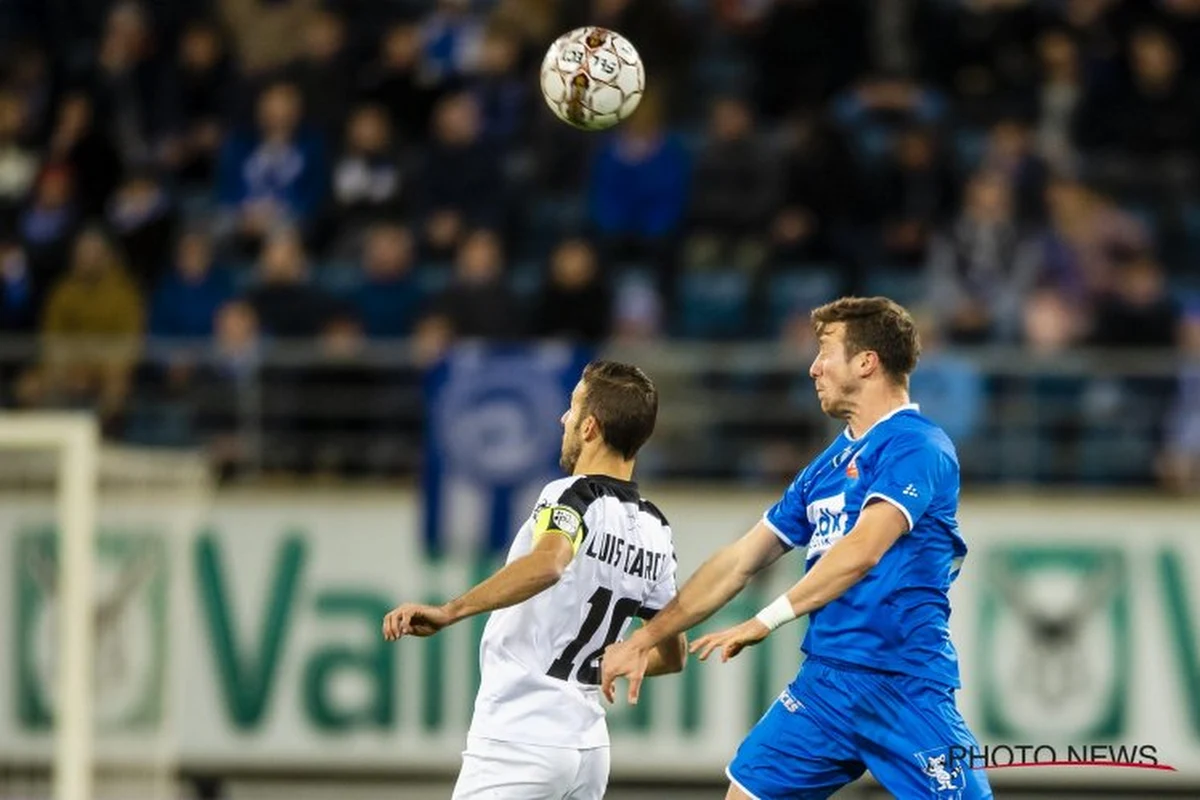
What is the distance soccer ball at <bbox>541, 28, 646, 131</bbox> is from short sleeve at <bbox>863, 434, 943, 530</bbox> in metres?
2.30

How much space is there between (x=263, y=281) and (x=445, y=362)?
1.81 metres

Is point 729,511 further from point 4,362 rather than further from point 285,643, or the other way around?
point 4,362

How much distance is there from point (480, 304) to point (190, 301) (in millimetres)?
2066

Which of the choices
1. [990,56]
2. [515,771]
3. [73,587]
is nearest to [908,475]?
[515,771]

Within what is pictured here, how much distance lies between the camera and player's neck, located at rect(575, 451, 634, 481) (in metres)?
7.15

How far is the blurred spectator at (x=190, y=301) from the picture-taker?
1534 cm

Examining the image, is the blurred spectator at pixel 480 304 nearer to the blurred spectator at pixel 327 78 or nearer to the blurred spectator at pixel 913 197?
the blurred spectator at pixel 327 78

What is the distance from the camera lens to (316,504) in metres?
14.9

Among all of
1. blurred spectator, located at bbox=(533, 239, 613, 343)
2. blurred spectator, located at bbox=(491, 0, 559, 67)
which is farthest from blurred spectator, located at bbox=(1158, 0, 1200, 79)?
blurred spectator, located at bbox=(533, 239, 613, 343)

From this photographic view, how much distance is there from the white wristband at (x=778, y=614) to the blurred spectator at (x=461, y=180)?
29.8ft

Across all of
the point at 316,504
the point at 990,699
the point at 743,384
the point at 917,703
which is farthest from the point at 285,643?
the point at 917,703

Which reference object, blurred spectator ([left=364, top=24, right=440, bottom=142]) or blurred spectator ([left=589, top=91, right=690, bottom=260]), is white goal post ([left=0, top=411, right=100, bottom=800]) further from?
blurred spectator ([left=364, top=24, right=440, bottom=142])

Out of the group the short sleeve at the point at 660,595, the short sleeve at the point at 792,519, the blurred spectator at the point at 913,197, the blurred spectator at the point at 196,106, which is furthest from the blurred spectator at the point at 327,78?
the short sleeve at the point at 660,595

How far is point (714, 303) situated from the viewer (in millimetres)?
15062
